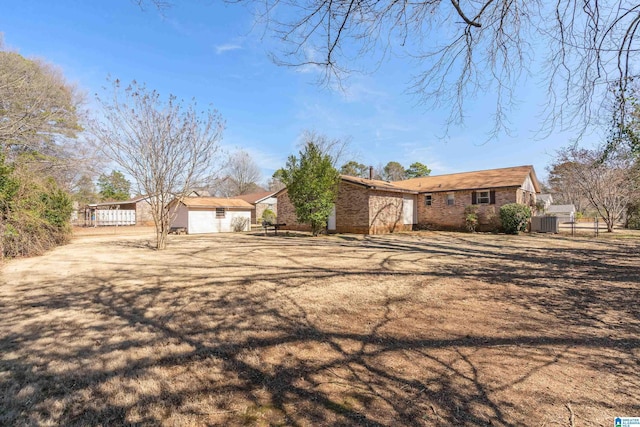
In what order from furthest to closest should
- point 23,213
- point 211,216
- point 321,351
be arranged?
point 211,216, point 23,213, point 321,351

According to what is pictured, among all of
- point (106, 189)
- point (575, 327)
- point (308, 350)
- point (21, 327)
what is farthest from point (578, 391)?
point (106, 189)

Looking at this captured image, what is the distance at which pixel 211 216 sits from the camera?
23219 mm

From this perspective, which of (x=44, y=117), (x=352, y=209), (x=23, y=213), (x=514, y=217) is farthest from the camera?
(x=352, y=209)

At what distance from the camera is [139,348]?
301 centimetres

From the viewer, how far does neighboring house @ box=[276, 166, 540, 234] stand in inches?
695

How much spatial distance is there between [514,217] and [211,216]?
71.3ft

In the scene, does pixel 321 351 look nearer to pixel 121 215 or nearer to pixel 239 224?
pixel 239 224

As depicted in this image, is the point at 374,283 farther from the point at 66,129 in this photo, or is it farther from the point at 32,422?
the point at 66,129

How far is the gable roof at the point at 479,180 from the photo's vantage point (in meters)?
18.6

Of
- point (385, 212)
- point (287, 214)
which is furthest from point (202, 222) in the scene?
point (385, 212)

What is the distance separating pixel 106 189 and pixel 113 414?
5534 centimetres

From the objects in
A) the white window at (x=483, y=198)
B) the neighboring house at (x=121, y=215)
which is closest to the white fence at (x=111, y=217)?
the neighboring house at (x=121, y=215)

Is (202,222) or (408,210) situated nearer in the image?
(408,210)

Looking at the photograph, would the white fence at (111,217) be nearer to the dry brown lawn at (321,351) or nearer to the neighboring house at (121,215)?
the neighboring house at (121,215)
